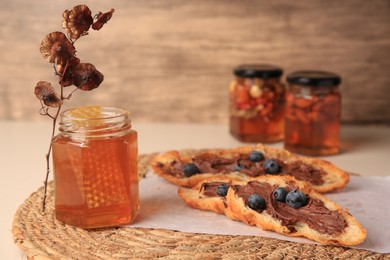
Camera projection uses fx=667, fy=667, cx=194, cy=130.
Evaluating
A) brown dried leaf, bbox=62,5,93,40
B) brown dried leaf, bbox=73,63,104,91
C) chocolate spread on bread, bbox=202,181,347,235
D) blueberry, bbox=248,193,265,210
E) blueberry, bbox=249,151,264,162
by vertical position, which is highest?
brown dried leaf, bbox=62,5,93,40

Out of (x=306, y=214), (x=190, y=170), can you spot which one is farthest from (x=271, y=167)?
(x=306, y=214)

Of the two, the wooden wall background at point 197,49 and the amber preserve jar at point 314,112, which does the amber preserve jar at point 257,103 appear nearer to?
the amber preserve jar at point 314,112

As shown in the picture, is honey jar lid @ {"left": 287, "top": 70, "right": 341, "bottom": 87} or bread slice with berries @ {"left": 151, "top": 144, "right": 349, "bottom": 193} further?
honey jar lid @ {"left": 287, "top": 70, "right": 341, "bottom": 87}

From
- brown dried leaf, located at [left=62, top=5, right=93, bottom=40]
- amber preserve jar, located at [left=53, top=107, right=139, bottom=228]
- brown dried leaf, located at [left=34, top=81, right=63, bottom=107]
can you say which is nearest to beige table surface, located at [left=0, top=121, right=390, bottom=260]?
amber preserve jar, located at [left=53, top=107, right=139, bottom=228]

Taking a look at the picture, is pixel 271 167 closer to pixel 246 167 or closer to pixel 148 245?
pixel 246 167

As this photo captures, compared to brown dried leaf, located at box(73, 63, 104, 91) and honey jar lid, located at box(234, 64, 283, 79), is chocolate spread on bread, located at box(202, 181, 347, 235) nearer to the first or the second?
brown dried leaf, located at box(73, 63, 104, 91)
